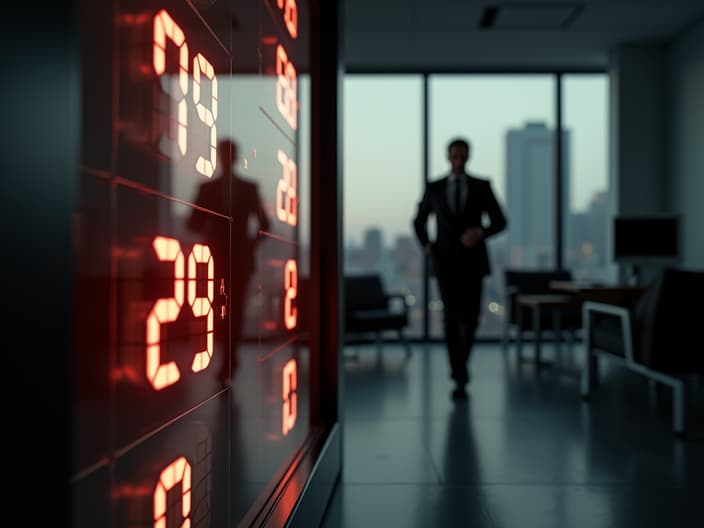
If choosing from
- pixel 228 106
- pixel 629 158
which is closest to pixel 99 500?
pixel 228 106

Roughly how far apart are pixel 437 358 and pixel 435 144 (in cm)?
242

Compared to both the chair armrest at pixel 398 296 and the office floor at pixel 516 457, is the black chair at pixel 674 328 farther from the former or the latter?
the chair armrest at pixel 398 296

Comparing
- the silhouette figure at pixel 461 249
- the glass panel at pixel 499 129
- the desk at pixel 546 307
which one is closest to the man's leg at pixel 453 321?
the silhouette figure at pixel 461 249

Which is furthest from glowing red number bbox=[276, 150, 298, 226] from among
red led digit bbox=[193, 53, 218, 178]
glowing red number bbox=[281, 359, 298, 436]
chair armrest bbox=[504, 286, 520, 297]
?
chair armrest bbox=[504, 286, 520, 297]

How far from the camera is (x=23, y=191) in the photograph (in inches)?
18.4

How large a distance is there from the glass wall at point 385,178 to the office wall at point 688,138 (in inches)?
98.1

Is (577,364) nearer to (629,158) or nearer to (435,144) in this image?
(629,158)

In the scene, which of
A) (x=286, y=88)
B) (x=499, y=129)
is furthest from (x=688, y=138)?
(x=286, y=88)

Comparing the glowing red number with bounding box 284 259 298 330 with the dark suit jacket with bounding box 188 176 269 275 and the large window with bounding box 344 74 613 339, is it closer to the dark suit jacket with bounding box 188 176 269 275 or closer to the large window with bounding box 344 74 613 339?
the dark suit jacket with bounding box 188 176 269 275

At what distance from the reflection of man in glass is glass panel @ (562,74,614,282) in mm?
6237

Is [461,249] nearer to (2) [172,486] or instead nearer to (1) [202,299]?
(1) [202,299]

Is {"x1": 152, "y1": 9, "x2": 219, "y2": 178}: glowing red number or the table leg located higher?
{"x1": 152, "y1": 9, "x2": 219, "y2": 178}: glowing red number

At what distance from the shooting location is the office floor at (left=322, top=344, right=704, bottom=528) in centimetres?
219

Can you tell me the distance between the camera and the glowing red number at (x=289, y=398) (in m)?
1.90
